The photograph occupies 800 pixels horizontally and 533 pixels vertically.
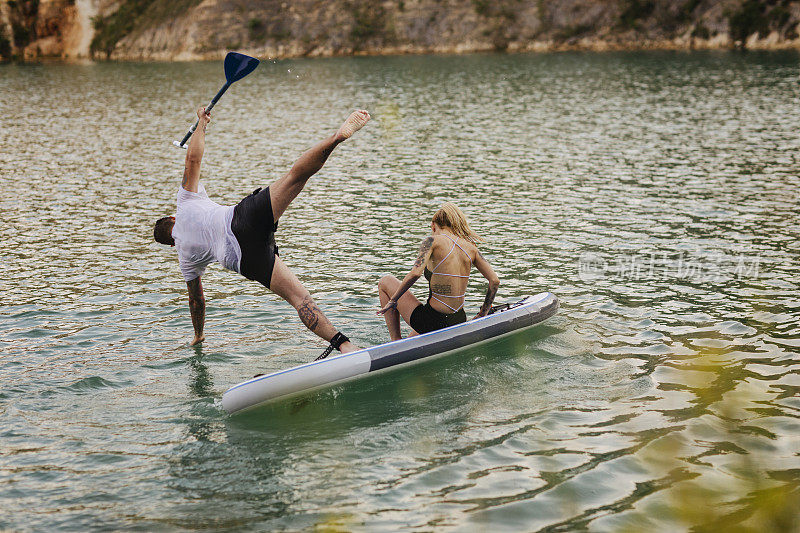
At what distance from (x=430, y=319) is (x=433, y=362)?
1.85 feet

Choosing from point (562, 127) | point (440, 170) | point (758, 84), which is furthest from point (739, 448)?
point (758, 84)

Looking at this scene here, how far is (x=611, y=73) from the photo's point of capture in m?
51.1

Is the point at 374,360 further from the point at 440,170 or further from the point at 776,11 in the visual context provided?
the point at 776,11

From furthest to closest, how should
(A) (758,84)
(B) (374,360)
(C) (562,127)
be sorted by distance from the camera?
(A) (758,84) < (C) (562,127) < (B) (374,360)

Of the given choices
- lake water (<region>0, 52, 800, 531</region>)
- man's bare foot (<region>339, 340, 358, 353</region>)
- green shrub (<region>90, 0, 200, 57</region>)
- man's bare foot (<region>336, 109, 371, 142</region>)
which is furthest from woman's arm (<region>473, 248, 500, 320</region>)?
green shrub (<region>90, 0, 200, 57</region>)

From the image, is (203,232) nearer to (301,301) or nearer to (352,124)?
(301,301)

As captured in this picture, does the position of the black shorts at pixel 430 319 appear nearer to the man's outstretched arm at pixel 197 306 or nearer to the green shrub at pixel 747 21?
the man's outstretched arm at pixel 197 306

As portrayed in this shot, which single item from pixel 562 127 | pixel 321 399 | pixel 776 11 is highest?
pixel 776 11

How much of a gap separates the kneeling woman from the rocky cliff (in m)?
61.7

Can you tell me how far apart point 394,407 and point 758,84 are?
3833 cm

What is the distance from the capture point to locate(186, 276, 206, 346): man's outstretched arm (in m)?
10.8

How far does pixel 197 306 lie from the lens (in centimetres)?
1102

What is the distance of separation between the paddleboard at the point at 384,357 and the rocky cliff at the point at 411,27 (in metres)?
60.9

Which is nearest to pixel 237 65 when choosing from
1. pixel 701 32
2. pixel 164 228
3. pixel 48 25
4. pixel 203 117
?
pixel 203 117
